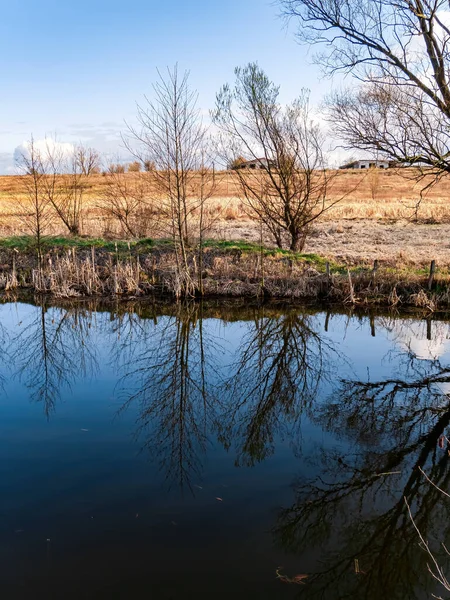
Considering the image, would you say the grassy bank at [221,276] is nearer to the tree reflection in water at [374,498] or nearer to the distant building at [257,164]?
the distant building at [257,164]

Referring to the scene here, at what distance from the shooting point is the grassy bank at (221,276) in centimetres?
1448

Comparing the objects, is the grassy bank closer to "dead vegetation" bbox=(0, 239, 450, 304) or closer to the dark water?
"dead vegetation" bbox=(0, 239, 450, 304)

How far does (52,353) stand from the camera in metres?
11.0

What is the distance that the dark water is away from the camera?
472cm

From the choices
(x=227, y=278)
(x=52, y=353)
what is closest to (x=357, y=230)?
(x=227, y=278)

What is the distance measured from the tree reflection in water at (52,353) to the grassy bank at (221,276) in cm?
219

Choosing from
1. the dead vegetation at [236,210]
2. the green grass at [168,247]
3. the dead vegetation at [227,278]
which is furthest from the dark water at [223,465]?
the dead vegetation at [236,210]

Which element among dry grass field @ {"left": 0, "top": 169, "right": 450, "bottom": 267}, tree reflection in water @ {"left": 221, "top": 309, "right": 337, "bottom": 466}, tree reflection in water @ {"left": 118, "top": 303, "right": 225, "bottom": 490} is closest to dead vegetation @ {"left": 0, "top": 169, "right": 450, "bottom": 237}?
dry grass field @ {"left": 0, "top": 169, "right": 450, "bottom": 267}

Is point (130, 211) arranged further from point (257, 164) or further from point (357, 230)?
point (357, 230)

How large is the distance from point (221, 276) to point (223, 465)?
33.5 feet

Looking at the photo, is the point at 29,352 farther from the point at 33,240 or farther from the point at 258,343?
the point at 33,240

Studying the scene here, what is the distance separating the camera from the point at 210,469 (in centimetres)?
650

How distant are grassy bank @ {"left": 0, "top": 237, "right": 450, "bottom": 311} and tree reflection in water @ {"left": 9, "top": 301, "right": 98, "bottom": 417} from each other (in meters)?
2.19

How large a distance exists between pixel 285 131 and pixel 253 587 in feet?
46.7
